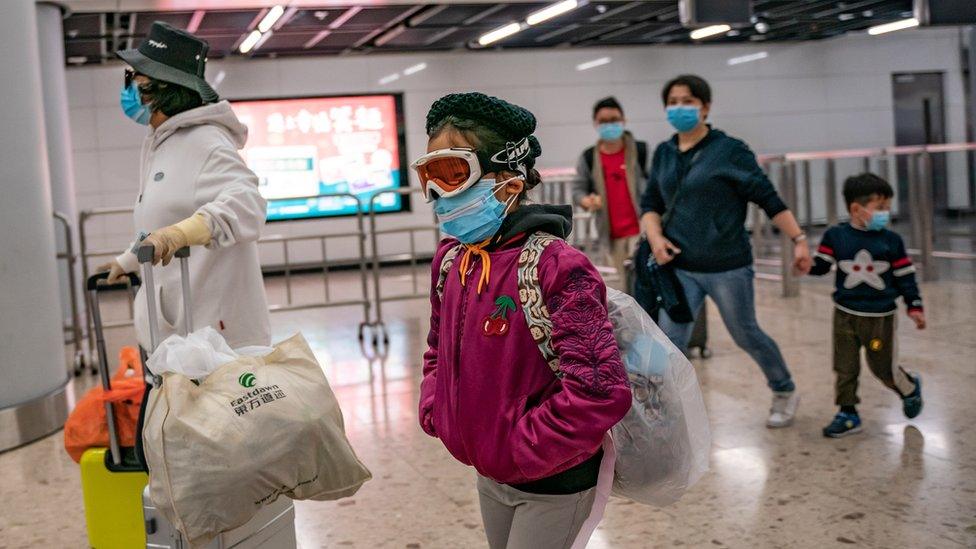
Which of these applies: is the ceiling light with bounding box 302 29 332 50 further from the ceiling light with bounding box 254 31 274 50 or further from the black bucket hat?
the black bucket hat

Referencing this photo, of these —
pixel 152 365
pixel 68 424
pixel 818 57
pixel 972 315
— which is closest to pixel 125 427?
pixel 68 424

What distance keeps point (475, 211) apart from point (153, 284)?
1176 millimetres

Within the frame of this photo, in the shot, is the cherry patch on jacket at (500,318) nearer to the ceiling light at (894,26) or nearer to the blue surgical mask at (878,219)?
the blue surgical mask at (878,219)

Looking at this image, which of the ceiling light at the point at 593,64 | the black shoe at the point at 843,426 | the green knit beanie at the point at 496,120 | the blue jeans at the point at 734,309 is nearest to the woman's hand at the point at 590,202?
the blue jeans at the point at 734,309

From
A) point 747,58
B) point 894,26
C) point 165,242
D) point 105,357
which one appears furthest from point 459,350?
point 747,58

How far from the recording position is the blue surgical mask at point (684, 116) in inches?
194

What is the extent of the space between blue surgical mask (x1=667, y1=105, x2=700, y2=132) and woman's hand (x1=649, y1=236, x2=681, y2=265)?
54cm

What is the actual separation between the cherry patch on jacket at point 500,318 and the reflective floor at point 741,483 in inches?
78.7

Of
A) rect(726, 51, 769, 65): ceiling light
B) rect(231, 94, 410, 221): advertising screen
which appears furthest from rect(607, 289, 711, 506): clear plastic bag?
rect(726, 51, 769, 65): ceiling light

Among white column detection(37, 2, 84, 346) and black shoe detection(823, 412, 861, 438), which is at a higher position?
white column detection(37, 2, 84, 346)

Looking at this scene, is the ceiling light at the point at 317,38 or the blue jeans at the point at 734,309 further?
the ceiling light at the point at 317,38

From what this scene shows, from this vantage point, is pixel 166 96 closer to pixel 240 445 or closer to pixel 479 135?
pixel 240 445

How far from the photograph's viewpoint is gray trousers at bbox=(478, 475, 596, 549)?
212 cm

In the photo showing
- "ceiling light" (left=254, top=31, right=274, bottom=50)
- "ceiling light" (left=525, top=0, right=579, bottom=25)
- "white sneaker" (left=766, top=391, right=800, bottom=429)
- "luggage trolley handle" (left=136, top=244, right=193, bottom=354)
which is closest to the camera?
"luggage trolley handle" (left=136, top=244, right=193, bottom=354)
